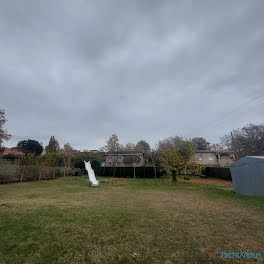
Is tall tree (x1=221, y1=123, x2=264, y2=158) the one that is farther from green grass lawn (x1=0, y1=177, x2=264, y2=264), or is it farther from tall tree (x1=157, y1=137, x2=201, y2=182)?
green grass lawn (x1=0, y1=177, x2=264, y2=264)

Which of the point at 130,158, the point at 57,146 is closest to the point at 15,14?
the point at 130,158

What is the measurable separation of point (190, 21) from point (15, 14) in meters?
9.29

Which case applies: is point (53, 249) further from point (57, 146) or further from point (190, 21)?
point (57, 146)

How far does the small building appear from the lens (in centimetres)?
697

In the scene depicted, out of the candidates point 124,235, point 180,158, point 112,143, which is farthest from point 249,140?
point 112,143

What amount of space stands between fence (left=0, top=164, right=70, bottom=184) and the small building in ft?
56.8

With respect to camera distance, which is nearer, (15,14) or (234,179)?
(15,14)

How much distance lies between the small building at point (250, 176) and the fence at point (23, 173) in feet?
56.8

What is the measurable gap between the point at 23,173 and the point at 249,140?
87.9 ft

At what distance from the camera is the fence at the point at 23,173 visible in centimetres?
1116

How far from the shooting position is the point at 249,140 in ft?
57.2

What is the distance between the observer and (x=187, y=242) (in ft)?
8.78

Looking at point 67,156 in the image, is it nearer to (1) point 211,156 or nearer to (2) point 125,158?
(2) point 125,158

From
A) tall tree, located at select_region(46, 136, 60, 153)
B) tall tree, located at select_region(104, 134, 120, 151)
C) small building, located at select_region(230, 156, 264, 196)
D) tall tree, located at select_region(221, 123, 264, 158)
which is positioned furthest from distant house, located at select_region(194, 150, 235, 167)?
tall tree, located at select_region(46, 136, 60, 153)
